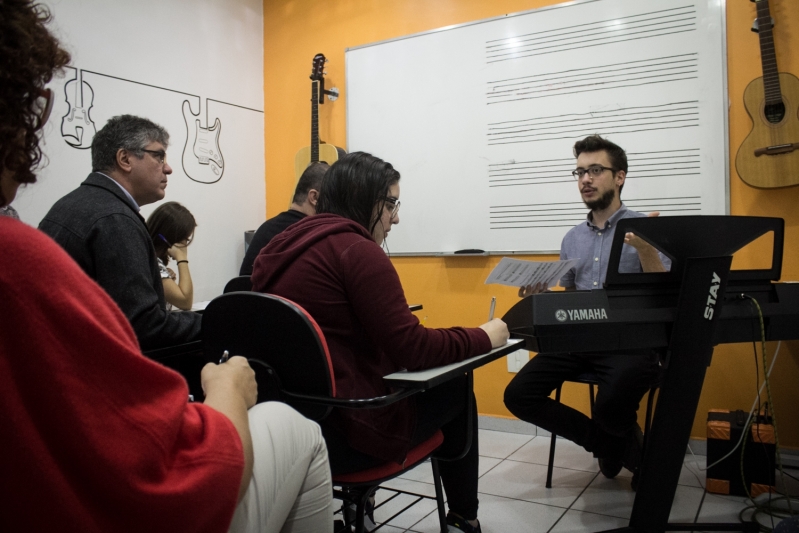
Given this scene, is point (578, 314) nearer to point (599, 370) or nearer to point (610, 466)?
point (599, 370)

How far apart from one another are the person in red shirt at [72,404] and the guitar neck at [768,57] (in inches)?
107

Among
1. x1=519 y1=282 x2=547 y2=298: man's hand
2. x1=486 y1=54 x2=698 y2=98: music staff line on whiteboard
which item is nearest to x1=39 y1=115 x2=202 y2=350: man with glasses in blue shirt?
x1=519 y1=282 x2=547 y2=298: man's hand

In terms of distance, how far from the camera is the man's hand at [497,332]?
155 cm

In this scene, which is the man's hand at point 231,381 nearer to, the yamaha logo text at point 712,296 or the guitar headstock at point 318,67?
the yamaha logo text at point 712,296

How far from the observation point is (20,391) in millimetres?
583

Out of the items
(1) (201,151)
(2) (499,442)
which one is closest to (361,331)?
(2) (499,442)

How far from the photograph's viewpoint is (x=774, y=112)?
2609mm

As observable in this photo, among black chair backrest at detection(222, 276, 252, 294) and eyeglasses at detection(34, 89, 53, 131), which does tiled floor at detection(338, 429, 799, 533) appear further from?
eyeglasses at detection(34, 89, 53, 131)

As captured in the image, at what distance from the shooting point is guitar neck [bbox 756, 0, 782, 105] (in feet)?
8.42

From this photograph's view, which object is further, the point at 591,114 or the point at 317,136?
the point at 317,136

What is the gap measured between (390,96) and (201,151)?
1206mm

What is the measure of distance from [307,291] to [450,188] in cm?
216

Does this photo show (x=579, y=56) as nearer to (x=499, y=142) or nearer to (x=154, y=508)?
(x=499, y=142)

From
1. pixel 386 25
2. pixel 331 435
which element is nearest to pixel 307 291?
pixel 331 435
